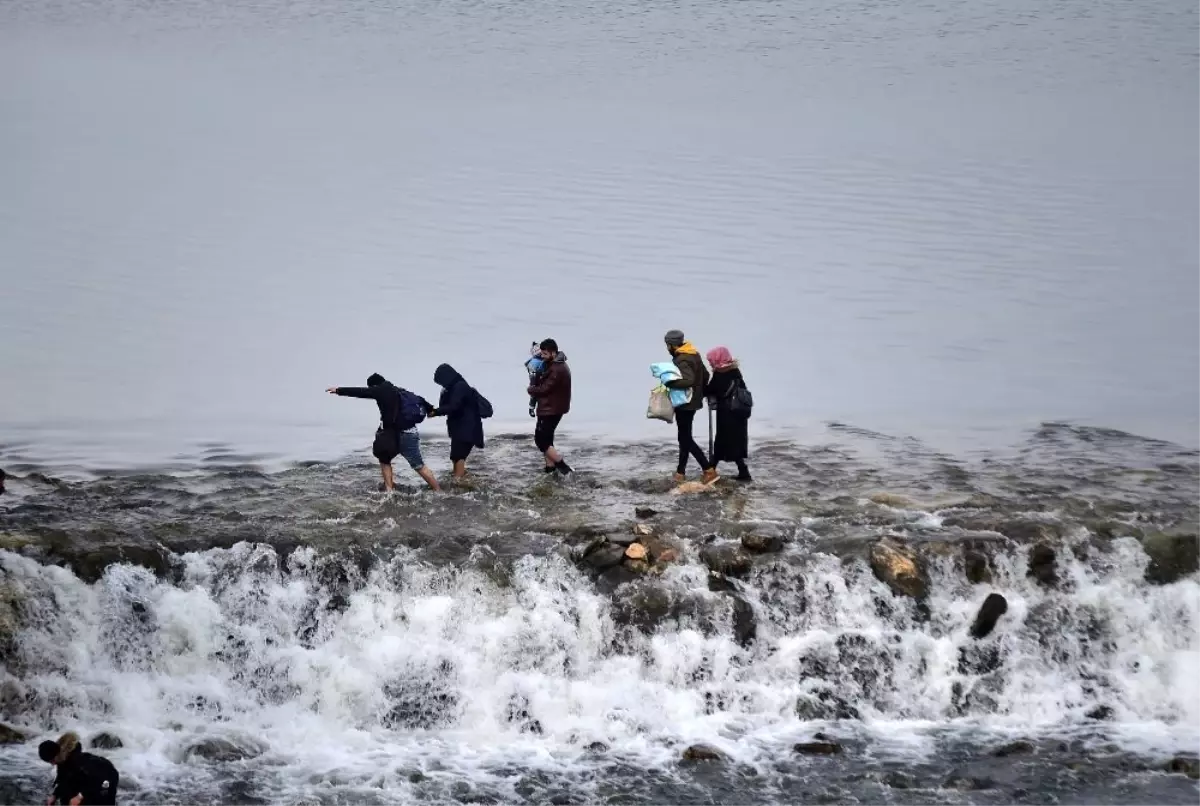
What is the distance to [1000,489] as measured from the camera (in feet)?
66.9

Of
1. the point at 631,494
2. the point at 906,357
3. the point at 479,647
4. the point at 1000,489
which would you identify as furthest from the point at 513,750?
the point at 906,357

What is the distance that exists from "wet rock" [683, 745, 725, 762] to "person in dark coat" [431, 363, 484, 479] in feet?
21.3

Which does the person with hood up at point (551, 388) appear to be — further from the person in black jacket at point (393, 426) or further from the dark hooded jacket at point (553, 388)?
the person in black jacket at point (393, 426)

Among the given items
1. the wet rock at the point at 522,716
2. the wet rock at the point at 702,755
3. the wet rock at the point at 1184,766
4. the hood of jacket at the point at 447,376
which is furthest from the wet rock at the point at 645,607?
the wet rock at the point at 1184,766

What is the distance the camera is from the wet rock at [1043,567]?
56.2 feet

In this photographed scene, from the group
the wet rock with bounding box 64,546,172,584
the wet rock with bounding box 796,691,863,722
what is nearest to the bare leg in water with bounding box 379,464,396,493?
the wet rock with bounding box 64,546,172,584

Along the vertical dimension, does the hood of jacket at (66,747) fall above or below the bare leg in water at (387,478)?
below

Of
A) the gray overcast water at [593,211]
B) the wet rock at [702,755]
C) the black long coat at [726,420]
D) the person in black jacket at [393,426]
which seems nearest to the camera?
the wet rock at [702,755]

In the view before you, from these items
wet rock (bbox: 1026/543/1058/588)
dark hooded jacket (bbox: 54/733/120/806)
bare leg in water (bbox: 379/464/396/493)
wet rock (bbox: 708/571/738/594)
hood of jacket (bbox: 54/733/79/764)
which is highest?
bare leg in water (bbox: 379/464/396/493)

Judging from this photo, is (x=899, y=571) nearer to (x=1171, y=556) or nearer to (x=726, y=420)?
(x=726, y=420)

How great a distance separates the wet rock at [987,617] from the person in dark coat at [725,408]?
167 inches

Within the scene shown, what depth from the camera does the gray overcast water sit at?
28.9m

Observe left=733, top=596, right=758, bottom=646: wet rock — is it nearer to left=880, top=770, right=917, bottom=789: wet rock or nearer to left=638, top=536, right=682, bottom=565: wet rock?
left=638, top=536, right=682, bottom=565: wet rock

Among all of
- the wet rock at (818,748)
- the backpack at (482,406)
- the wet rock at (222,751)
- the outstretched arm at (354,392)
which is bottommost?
the wet rock at (222,751)
